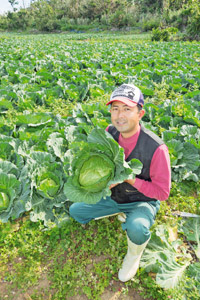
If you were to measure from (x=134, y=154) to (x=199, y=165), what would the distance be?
2034mm

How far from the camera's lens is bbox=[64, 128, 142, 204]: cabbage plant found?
1.82 meters

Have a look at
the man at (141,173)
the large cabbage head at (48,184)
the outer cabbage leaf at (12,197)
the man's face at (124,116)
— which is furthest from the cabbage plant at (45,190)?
the man's face at (124,116)

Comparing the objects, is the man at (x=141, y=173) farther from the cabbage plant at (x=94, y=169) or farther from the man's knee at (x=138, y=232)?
the cabbage plant at (x=94, y=169)

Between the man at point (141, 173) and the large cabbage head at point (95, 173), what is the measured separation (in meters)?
0.24

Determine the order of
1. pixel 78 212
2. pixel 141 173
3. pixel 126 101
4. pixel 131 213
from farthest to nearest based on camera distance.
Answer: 1. pixel 78 212
2. pixel 131 213
3. pixel 141 173
4. pixel 126 101

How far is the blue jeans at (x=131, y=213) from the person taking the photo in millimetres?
1957

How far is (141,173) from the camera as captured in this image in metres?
2.09

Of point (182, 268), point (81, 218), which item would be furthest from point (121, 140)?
point (182, 268)

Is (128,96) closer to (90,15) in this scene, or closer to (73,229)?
(73,229)

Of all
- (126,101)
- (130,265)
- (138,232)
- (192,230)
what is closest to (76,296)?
→ (130,265)

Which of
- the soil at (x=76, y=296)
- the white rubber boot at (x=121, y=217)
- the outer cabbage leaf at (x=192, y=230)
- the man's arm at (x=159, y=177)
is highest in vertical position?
the man's arm at (x=159, y=177)

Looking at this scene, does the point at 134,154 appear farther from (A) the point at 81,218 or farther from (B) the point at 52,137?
(B) the point at 52,137

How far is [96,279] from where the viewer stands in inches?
87.7

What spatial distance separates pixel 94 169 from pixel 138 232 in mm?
771
